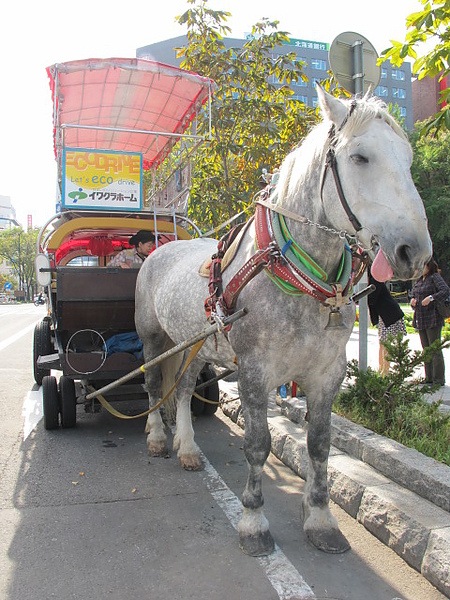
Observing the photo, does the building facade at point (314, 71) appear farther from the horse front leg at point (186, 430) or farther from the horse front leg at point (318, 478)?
the horse front leg at point (318, 478)

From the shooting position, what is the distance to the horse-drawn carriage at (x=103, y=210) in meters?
5.11

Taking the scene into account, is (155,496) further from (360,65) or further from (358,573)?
(360,65)

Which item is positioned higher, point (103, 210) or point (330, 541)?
point (103, 210)

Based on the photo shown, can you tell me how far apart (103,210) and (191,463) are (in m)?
3.20

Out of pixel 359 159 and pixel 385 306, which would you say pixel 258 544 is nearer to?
pixel 359 159

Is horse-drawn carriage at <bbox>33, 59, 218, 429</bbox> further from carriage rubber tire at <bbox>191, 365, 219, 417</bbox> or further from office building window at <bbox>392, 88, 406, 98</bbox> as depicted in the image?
office building window at <bbox>392, 88, 406, 98</bbox>

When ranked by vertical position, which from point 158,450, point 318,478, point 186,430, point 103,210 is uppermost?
point 103,210

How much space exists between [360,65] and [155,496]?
4.01 m

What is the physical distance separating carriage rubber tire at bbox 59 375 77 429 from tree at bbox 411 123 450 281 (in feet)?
98.1

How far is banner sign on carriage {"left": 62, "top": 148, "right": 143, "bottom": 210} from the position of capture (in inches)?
232

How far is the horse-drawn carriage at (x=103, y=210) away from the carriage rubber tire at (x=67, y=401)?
0.01m

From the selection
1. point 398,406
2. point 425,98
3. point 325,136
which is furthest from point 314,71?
point 325,136

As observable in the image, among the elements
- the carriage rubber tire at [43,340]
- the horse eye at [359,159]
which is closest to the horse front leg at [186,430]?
the horse eye at [359,159]

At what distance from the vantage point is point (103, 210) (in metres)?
5.97
